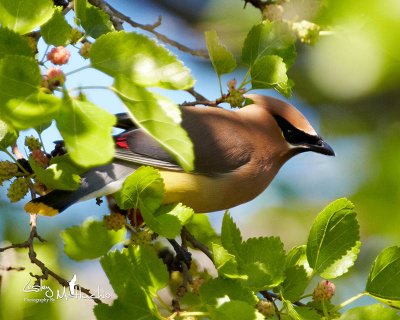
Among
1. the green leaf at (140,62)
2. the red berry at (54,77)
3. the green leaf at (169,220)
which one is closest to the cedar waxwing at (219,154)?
the green leaf at (169,220)

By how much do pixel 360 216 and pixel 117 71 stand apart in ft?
10.0

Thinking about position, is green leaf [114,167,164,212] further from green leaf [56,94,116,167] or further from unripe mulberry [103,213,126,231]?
green leaf [56,94,116,167]

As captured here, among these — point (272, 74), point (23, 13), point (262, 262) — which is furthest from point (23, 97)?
point (272, 74)

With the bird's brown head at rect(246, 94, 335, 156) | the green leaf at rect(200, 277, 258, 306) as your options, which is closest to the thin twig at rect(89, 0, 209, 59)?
the bird's brown head at rect(246, 94, 335, 156)

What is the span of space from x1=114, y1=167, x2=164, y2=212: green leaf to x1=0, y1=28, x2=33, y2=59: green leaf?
1.65ft

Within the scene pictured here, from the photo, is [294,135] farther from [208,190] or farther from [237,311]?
[237,311]

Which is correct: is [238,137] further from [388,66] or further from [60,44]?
[388,66]

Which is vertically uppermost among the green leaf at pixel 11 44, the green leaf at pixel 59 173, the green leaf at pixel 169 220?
the green leaf at pixel 11 44

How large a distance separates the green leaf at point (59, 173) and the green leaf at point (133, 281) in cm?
22

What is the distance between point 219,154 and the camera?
329cm

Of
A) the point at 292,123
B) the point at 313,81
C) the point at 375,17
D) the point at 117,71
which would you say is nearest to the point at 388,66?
the point at 313,81

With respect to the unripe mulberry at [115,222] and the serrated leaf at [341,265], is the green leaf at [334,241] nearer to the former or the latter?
the serrated leaf at [341,265]

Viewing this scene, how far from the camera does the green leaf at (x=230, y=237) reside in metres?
2.38

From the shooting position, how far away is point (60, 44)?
2301 mm
